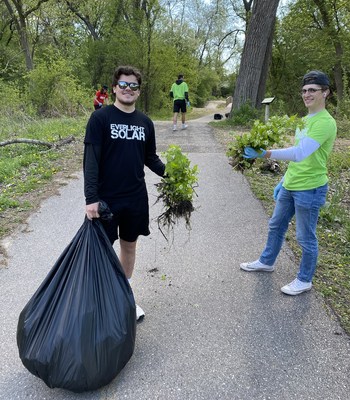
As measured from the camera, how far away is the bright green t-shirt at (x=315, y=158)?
9.06 ft

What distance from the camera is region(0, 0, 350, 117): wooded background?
1366 cm

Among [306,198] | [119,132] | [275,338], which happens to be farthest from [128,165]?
[275,338]

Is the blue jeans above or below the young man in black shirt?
below

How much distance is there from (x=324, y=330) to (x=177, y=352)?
1166 millimetres

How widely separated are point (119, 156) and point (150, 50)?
2355 centimetres

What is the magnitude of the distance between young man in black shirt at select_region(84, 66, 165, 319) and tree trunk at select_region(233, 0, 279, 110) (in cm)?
1082

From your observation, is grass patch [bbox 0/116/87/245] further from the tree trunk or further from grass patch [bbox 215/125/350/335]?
the tree trunk

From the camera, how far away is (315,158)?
9.58ft

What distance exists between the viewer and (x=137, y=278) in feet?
11.6

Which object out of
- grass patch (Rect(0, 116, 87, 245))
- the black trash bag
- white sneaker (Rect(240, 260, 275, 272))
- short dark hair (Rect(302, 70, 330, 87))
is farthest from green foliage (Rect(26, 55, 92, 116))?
the black trash bag

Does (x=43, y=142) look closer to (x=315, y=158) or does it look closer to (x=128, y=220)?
(x=128, y=220)

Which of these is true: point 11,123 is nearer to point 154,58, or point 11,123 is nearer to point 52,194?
point 52,194

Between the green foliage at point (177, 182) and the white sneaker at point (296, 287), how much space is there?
1.15m

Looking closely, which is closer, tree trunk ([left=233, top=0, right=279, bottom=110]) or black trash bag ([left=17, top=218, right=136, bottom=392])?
black trash bag ([left=17, top=218, right=136, bottom=392])
